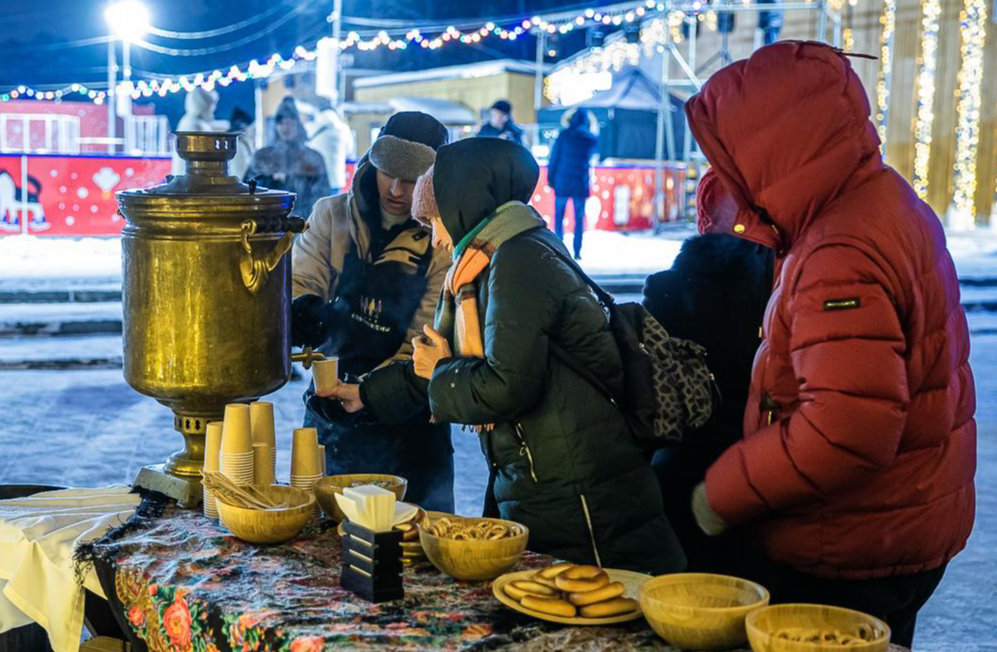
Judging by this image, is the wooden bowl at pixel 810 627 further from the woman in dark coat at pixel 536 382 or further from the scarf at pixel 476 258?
the scarf at pixel 476 258

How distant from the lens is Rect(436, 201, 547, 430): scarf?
2404 mm

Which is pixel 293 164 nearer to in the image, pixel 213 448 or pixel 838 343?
pixel 213 448

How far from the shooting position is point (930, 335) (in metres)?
2.03

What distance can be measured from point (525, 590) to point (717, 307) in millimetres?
1058

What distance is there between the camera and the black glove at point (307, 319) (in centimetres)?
324

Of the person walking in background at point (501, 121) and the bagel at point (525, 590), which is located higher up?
the person walking in background at point (501, 121)

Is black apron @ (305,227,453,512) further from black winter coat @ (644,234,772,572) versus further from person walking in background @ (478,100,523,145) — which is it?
person walking in background @ (478,100,523,145)

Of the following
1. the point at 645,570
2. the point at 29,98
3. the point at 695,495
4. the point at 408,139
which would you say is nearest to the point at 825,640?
the point at 695,495

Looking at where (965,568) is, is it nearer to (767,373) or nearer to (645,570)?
(645,570)

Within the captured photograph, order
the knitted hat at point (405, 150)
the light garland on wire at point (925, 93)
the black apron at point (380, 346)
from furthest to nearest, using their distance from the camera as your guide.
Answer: the light garland on wire at point (925, 93), the black apron at point (380, 346), the knitted hat at point (405, 150)

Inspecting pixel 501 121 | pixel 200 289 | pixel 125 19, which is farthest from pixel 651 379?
pixel 125 19

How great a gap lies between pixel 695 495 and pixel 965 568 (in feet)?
9.53

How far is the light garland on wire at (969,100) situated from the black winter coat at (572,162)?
8.21 meters

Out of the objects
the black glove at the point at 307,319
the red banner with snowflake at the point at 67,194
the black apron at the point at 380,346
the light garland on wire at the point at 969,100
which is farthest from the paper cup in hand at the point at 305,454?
the light garland on wire at the point at 969,100
